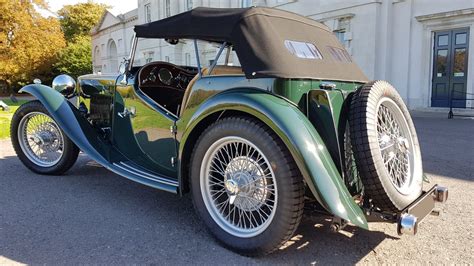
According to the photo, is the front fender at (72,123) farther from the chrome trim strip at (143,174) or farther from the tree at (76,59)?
the tree at (76,59)

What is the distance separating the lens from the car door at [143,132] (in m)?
3.43

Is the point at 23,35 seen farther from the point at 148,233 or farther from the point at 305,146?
the point at 305,146

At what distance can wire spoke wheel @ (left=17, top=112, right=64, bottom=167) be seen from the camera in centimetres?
455

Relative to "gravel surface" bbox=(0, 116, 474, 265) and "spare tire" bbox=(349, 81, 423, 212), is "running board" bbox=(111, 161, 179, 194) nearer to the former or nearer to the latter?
"gravel surface" bbox=(0, 116, 474, 265)

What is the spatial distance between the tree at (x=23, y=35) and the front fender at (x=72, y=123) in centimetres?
2410

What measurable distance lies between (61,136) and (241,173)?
2.91 meters

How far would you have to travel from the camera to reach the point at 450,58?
12.6m

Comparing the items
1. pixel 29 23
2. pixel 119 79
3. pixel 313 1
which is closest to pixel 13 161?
pixel 119 79

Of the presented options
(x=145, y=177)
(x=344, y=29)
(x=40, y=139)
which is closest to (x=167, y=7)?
(x=344, y=29)

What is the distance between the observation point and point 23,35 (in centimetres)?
2505

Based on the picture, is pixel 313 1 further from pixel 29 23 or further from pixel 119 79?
pixel 29 23

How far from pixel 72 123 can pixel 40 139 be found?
0.74m

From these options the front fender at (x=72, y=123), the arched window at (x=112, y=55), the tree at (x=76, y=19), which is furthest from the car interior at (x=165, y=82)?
the tree at (x=76, y=19)

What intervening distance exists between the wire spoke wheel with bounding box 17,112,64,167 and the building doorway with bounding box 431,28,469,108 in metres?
→ 12.1
